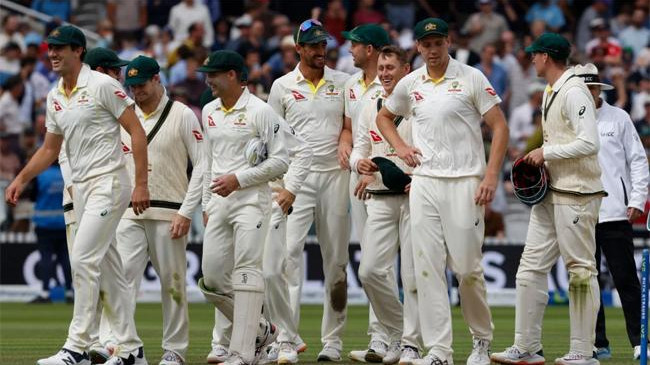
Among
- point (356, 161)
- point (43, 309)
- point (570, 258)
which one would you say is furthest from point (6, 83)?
point (570, 258)

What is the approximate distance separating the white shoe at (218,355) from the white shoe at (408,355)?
1.52m

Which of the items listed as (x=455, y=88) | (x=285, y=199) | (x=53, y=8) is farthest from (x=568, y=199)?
(x=53, y=8)

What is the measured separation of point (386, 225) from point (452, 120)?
62.4 inches

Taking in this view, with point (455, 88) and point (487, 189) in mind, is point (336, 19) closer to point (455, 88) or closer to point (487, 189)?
Answer: point (455, 88)

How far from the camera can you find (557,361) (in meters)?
11.8

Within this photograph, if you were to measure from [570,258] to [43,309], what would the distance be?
11085 millimetres

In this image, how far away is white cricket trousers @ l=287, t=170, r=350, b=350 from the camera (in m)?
13.6

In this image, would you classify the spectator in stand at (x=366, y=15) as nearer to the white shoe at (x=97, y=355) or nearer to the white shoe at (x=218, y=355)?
the white shoe at (x=218, y=355)

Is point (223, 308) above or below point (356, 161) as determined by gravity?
below

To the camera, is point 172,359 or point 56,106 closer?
point 56,106

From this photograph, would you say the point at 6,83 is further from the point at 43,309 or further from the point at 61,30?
the point at 61,30

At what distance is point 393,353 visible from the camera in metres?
12.9

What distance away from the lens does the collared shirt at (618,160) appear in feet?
44.1

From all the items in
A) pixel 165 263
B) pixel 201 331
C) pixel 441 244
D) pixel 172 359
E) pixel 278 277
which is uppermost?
pixel 441 244
